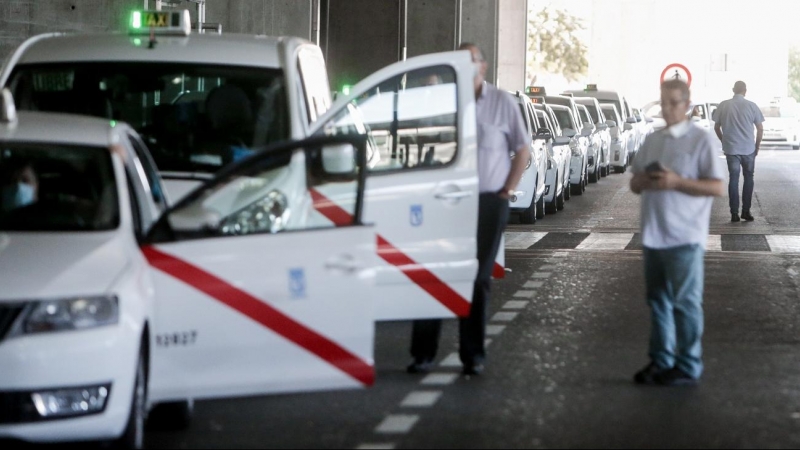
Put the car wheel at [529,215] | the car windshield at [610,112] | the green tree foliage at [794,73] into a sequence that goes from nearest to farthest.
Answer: the car wheel at [529,215], the car windshield at [610,112], the green tree foliage at [794,73]

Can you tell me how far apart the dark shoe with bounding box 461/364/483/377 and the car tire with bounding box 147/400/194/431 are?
2186 millimetres

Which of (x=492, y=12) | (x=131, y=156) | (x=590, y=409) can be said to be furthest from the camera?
(x=492, y=12)

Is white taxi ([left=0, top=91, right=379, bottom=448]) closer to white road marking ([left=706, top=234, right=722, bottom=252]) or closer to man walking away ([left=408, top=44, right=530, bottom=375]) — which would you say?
man walking away ([left=408, top=44, right=530, bottom=375])

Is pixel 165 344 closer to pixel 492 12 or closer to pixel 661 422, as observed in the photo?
pixel 661 422

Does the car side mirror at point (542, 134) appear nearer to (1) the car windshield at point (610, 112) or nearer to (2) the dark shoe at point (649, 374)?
(2) the dark shoe at point (649, 374)

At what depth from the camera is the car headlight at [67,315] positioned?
6707mm

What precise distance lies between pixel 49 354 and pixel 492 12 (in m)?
40.0

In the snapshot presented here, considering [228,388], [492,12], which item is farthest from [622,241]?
[492,12]

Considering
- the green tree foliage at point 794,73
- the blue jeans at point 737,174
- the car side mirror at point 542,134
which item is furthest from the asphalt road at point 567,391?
the green tree foliage at point 794,73

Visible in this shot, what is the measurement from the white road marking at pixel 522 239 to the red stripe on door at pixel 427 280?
898 cm

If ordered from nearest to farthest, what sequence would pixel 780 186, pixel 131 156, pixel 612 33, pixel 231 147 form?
pixel 131 156, pixel 231 147, pixel 780 186, pixel 612 33

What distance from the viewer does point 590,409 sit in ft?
28.5

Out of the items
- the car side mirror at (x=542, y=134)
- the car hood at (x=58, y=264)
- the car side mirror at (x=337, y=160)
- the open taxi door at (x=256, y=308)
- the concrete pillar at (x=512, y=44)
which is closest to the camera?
the car hood at (x=58, y=264)

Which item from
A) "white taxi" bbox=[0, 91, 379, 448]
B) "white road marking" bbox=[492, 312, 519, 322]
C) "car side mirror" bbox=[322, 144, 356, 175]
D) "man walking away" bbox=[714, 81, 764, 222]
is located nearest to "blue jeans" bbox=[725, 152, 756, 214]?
"man walking away" bbox=[714, 81, 764, 222]
